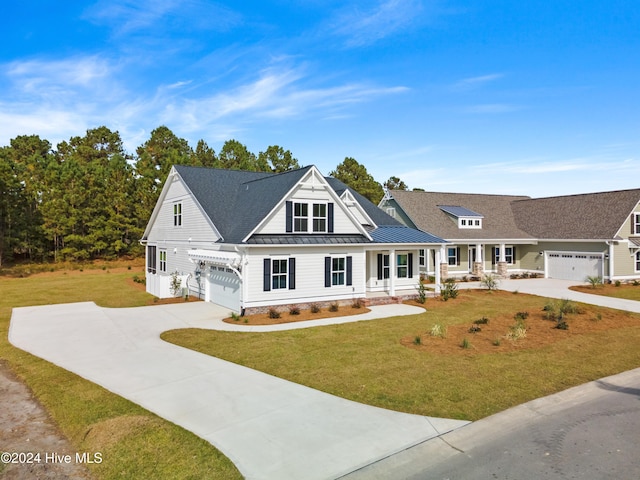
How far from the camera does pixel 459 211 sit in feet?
113

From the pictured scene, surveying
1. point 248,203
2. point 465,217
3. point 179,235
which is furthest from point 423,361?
point 465,217

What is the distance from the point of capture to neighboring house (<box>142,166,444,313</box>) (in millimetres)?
18891

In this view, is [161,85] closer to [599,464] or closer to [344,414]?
[344,414]

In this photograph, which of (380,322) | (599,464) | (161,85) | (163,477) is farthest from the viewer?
(161,85)

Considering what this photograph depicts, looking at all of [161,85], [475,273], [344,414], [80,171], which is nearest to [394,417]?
[344,414]

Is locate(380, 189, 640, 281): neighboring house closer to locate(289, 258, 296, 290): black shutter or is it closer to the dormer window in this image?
the dormer window

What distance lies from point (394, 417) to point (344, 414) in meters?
0.94

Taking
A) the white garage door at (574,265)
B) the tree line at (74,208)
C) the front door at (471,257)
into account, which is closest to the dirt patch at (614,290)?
the white garage door at (574,265)

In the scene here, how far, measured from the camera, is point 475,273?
3247cm

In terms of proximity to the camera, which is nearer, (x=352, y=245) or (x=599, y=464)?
(x=599, y=464)

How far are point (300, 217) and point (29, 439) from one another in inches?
560

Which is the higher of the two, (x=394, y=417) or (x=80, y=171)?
(x=80, y=171)

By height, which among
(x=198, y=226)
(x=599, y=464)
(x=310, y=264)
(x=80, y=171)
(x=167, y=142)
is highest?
(x=167, y=142)

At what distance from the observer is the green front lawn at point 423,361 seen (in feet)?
29.8
